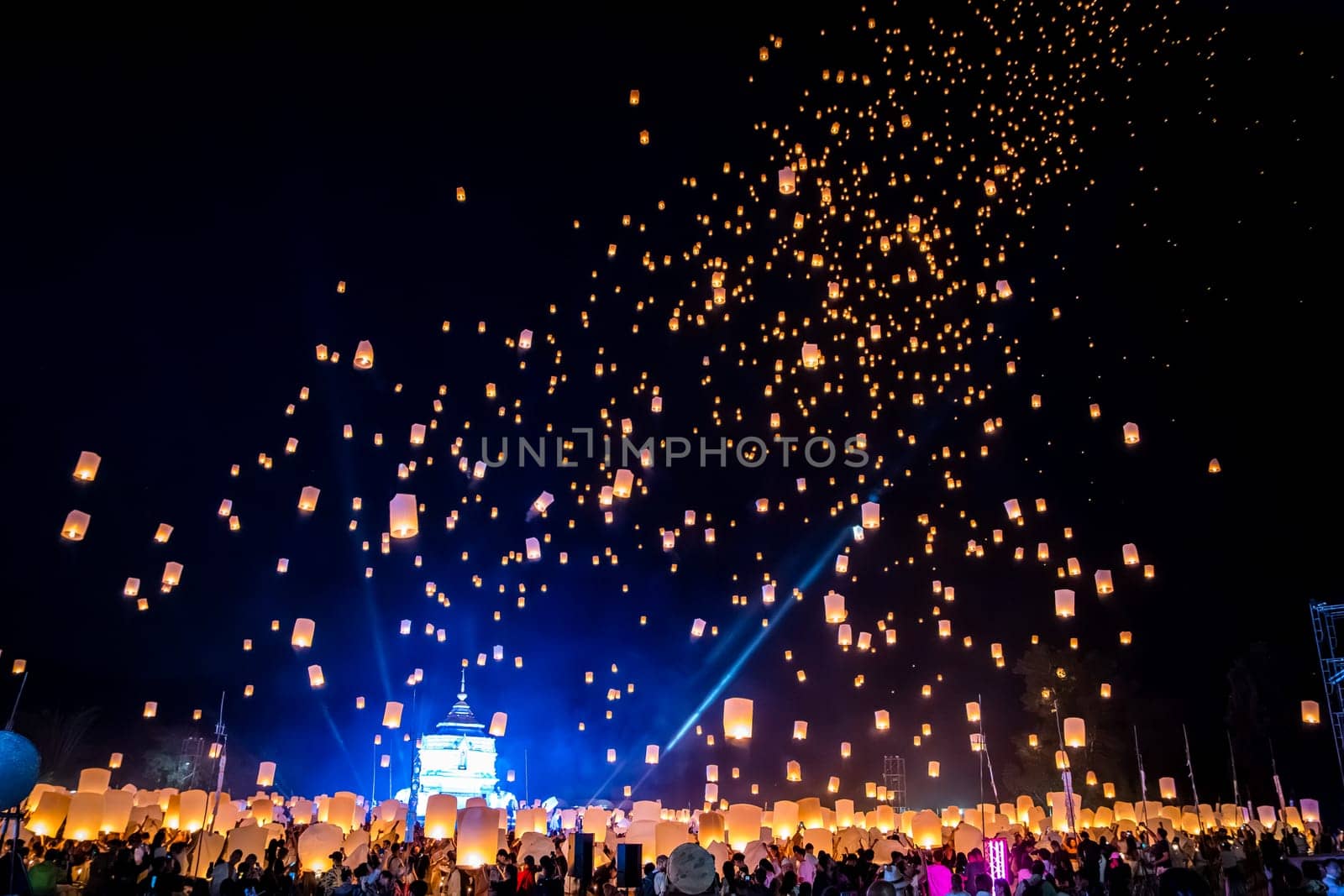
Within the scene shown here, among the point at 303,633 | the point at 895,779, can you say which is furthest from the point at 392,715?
the point at 895,779

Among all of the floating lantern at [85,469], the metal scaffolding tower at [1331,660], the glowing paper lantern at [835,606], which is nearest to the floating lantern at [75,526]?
the floating lantern at [85,469]

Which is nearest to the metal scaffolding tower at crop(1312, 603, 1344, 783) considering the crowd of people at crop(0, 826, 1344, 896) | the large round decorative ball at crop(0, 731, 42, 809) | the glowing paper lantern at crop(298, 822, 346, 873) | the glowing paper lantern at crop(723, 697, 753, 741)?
the crowd of people at crop(0, 826, 1344, 896)

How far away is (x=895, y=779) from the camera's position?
35250mm

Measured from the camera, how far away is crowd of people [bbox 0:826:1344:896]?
8398mm

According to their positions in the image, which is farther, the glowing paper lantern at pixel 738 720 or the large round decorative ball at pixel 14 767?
the glowing paper lantern at pixel 738 720

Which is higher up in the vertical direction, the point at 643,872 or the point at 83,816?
the point at 83,816

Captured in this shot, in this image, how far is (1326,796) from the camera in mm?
24594

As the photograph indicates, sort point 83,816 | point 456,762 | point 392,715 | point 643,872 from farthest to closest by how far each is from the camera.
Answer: point 456,762
point 392,715
point 83,816
point 643,872

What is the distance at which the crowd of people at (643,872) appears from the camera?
8398mm

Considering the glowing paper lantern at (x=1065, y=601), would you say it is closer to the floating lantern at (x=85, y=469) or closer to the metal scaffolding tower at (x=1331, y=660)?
the metal scaffolding tower at (x=1331, y=660)

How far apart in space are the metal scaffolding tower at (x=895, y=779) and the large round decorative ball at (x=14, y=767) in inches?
1285

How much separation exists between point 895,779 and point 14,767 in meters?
33.9

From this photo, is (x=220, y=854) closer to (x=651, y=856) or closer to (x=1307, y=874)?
(x=651, y=856)

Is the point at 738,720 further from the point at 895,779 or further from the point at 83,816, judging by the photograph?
the point at 895,779
